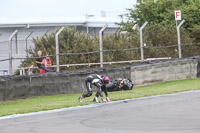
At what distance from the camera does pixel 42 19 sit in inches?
1710

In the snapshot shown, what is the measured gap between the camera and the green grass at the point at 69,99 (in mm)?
13022

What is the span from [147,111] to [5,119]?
3.50 m

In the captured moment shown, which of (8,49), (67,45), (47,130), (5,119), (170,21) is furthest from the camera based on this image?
(170,21)

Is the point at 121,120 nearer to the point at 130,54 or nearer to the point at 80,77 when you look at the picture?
the point at 80,77

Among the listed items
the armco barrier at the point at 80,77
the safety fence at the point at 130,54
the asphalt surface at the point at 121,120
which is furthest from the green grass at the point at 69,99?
the safety fence at the point at 130,54

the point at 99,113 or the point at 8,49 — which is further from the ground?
the point at 8,49

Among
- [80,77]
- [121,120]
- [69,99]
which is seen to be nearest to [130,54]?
[80,77]

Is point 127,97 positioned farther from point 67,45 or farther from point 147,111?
point 67,45

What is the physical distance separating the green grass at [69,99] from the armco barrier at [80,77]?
29 centimetres

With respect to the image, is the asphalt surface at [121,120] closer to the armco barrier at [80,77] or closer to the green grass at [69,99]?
the green grass at [69,99]

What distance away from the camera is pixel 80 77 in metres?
17.5

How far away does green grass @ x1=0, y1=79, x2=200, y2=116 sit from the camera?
13.0 m

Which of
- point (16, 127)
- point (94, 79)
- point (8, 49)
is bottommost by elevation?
point (16, 127)

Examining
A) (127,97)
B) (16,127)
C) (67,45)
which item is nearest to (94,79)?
(127,97)
